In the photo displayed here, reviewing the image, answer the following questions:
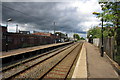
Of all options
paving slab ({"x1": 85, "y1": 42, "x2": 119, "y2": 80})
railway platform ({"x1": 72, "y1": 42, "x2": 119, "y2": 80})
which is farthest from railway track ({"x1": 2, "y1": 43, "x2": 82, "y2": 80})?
paving slab ({"x1": 85, "y1": 42, "x2": 119, "y2": 80})

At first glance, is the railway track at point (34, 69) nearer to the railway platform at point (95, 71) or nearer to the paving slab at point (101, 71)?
the railway platform at point (95, 71)

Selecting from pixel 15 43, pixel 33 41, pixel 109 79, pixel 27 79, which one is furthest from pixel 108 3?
pixel 33 41

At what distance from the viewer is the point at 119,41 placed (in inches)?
269

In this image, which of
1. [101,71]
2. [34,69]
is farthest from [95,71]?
[34,69]

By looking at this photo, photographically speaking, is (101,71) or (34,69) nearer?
(101,71)

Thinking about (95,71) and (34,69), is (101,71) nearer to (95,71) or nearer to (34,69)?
(95,71)

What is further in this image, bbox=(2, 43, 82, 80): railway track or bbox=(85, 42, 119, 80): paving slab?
bbox=(2, 43, 82, 80): railway track

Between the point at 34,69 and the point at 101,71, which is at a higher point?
the point at 101,71

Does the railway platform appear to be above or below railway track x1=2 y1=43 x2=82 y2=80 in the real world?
above

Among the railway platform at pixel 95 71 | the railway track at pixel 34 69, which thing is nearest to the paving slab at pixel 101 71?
the railway platform at pixel 95 71

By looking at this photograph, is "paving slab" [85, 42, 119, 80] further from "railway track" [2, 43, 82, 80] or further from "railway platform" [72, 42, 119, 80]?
"railway track" [2, 43, 82, 80]

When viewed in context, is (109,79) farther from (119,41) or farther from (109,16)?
(109,16)

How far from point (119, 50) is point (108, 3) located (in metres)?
3.49

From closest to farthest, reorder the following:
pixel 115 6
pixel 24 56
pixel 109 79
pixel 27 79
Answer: pixel 109 79 → pixel 27 79 → pixel 115 6 → pixel 24 56
